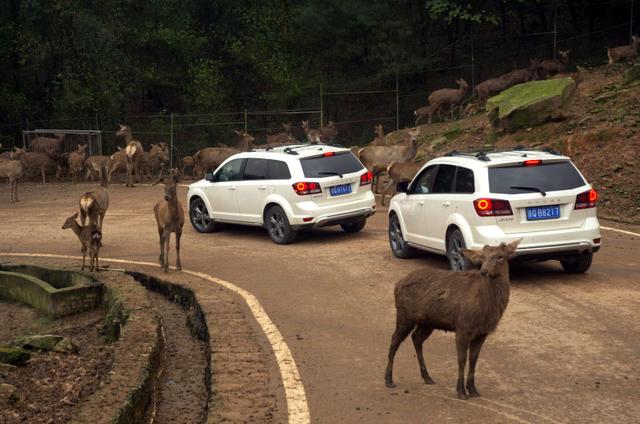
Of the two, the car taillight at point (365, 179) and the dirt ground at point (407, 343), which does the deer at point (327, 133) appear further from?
the car taillight at point (365, 179)

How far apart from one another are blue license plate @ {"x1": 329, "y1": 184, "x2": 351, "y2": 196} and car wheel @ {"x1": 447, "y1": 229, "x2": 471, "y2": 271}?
404 centimetres

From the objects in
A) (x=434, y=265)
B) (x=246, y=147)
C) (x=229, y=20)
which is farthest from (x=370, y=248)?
(x=229, y=20)

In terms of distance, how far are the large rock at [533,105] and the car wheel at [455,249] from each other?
1296 cm

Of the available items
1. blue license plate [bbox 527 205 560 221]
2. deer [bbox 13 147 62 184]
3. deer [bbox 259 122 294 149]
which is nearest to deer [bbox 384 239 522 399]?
blue license plate [bbox 527 205 560 221]

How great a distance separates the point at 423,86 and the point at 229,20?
37.3 feet

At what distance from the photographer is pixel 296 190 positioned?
17453 millimetres

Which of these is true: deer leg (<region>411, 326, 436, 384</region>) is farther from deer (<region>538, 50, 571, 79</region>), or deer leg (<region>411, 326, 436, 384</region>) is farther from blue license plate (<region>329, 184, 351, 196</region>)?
deer (<region>538, 50, 571, 79</region>)

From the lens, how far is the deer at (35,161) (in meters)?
32.7

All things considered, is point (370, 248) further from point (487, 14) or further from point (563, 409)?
point (487, 14)

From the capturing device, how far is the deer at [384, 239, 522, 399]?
327 inches

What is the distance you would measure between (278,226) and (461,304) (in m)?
9.80

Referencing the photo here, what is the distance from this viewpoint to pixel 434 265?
49.6 feet

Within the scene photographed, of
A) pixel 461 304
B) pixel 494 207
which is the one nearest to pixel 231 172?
pixel 494 207

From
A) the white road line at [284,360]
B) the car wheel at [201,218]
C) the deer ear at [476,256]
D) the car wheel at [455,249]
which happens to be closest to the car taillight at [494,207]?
the car wheel at [455,249]
